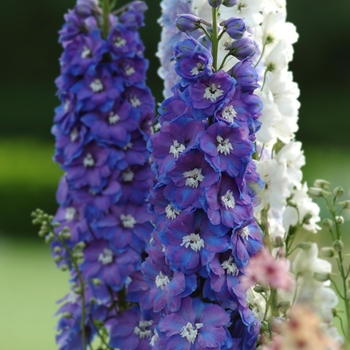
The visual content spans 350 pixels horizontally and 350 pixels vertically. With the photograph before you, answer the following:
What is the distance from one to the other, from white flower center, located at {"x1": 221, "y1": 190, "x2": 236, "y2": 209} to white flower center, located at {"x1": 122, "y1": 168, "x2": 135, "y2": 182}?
1.80 ft

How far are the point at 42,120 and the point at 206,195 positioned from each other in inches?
374

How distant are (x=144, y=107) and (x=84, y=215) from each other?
29 centimetres

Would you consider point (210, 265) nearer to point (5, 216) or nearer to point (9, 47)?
point (5, 216)

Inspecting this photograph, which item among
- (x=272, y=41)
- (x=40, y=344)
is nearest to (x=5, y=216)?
(x=40, y=344)

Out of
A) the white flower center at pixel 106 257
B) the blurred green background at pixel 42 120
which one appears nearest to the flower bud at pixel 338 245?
the white flower center at pixel 106 257

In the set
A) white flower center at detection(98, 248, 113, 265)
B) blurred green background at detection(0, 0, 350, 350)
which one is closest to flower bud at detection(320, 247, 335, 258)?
white flower center at detection(98, 248, 113, 265)

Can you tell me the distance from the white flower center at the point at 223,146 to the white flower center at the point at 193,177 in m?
0.05

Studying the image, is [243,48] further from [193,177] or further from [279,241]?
[279,241]

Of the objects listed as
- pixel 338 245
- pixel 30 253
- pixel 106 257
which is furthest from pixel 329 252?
pixel 30 253

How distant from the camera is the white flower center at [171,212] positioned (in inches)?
50.5

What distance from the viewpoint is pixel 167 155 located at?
4.23 ft

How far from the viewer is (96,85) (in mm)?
1772

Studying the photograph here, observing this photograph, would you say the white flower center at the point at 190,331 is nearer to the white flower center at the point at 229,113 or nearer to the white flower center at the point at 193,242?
the white flower center at the point at 193,242

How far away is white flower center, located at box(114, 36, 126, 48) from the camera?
5.88 feet
